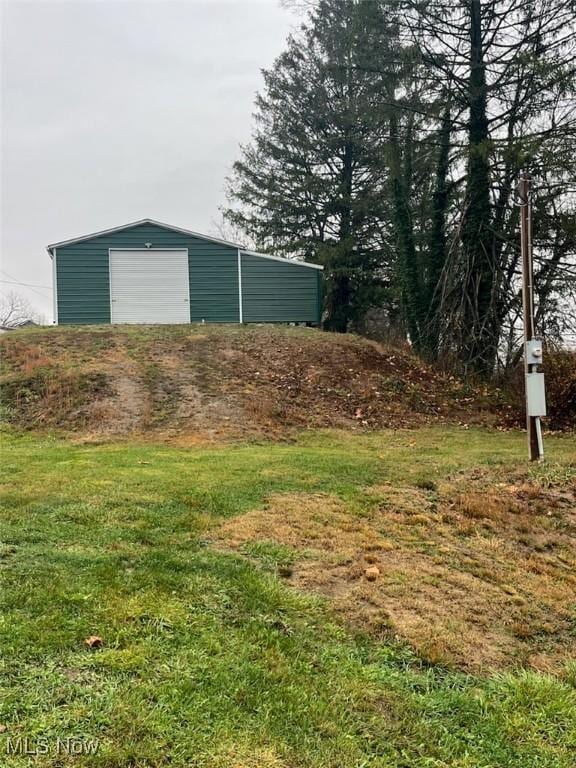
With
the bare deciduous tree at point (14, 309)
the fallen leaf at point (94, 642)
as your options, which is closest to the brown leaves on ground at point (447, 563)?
the fallen leaf at point (94, 642)

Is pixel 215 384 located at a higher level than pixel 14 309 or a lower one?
lower

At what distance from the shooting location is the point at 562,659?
2.66 metres

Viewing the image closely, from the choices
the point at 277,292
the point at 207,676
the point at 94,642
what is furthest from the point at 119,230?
the point at 207,676

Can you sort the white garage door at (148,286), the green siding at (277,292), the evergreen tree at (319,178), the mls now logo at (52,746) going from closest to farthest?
the mls now logo at (52,746) < the white garage door at (148,286) < the green siding at (277,292) < the evergreen tree at (319,178)

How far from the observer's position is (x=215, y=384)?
1077 cm

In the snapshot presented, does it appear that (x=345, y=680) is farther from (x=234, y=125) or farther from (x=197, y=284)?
(x=234, y=125)

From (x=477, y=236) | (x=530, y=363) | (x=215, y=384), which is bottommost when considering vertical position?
(x=215, y=384)

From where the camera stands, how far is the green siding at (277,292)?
1606 centimetres

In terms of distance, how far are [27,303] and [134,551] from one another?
39112 mm

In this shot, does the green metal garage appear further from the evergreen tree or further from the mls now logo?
the mls now logo

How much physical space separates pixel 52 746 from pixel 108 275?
15041mm

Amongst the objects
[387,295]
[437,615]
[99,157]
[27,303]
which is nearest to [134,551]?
[437,615]

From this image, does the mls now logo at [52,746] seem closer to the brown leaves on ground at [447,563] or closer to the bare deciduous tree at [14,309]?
the brown leaves on ground at [447,563]

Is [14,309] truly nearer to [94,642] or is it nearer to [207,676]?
[94,642]
